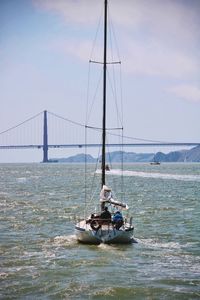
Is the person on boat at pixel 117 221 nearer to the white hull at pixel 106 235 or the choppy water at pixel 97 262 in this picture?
the white hull at pixel 106 235

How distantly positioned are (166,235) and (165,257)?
266 inches

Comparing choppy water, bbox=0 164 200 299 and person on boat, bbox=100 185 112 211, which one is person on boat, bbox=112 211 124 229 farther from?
person on boat, bbox=100 185 112 211

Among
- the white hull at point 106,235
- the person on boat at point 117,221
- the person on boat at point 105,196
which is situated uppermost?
the person on boat at point 105,196

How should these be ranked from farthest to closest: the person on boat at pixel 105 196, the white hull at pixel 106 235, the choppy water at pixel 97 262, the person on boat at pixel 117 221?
the person on boat at pixel 105 196
the person on boat at pixel 117 221
the white hull at pixel 106 235
the choppy water at pixel 97 262

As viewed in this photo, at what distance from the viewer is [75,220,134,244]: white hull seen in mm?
26109

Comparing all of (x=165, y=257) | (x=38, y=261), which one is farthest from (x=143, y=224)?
(x=38, y=261)

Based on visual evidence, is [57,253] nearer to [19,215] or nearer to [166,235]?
[166,235]

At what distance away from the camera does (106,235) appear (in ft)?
85.7

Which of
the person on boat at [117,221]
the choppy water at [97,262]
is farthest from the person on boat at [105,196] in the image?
A: the choppy water at [97,262]

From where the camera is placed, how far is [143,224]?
3562 centimetres

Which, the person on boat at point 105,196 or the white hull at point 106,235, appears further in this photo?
the person on boat at point 105,196

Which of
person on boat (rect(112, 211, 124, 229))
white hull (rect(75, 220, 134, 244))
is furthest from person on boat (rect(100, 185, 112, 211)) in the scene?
person on boat (rect(112, 211, 124, 229))

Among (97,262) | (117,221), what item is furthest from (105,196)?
(97,262)

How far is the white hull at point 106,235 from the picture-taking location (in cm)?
2611
